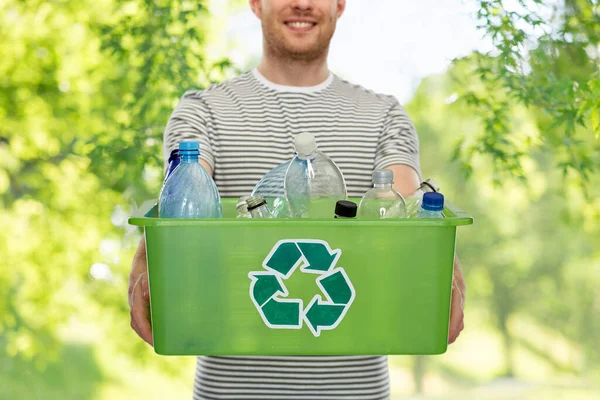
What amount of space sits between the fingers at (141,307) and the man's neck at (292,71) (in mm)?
787

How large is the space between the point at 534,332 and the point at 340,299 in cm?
1020

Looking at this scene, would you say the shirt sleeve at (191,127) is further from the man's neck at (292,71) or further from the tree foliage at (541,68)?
the tree foliage at (541,68)

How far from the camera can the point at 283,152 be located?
190 centimetres

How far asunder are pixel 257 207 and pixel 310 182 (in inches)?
7.1

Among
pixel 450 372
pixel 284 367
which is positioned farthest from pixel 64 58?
pixel 450 372

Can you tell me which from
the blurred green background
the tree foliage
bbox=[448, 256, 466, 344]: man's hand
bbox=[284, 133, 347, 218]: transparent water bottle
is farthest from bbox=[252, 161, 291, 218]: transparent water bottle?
the tree foliage

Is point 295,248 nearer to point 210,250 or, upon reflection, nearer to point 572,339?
point 210,250

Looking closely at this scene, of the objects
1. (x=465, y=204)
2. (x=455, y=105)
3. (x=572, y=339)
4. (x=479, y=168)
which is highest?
(x=455, y=105)

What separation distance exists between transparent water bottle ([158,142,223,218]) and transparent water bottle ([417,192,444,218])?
1.27 feet

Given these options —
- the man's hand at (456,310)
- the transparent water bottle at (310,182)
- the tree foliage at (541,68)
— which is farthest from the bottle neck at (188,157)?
the tree foliage at (541,68)

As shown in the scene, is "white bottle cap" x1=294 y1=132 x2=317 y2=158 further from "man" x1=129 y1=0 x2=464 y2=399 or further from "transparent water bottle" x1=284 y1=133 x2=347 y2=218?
"man" x1=129 y1=0 x2=464 y2=399

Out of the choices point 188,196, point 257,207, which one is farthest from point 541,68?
point 188,196

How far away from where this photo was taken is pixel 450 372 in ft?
35.0

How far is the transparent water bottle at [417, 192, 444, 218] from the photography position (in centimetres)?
128
